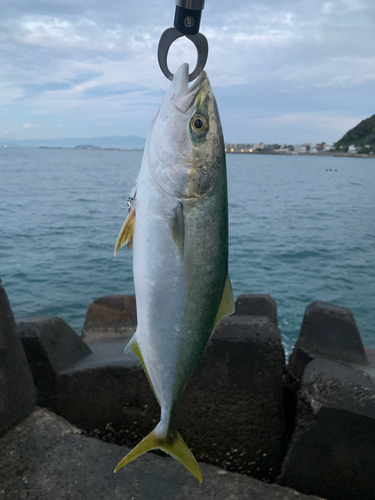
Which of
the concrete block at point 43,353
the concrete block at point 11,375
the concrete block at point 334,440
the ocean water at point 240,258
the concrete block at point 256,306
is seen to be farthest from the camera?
the ocean water at point 240,258

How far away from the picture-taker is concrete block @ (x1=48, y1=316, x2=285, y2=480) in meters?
5.10

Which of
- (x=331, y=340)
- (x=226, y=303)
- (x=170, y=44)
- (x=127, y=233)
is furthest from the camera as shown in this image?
(x=331, y=340)

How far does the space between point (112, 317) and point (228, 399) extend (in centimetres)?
544

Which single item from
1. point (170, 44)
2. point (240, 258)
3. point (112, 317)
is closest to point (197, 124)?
point (170, 44)

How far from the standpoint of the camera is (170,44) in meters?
1.92

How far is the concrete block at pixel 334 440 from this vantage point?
430cm

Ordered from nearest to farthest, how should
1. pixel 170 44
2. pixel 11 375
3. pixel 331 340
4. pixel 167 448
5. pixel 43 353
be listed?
1. pixel 170 44
2. pixel 167 448
3. pixel 11 375
4. pixel 43 353
5. pixel 331 340

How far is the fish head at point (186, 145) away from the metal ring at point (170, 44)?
0.08 meters

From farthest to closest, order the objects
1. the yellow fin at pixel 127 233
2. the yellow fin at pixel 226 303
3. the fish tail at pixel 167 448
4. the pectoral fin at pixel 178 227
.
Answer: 1. the fish tail at pixel 167 448
2. the yellow fin at pixel 226 303
3. the yellow fin at pixel 127 233
4. the pectoral fin at pixel 178 227

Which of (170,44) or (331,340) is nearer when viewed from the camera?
(170,44)

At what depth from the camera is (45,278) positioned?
21.3 meters

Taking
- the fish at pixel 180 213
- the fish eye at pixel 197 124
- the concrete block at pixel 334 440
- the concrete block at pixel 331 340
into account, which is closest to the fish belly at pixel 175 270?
the fish at pixel 180 213

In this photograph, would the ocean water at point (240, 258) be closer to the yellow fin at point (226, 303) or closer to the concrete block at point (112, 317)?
the concrete block at point (112, 317)

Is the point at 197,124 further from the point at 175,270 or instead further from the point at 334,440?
the point at 334,440
